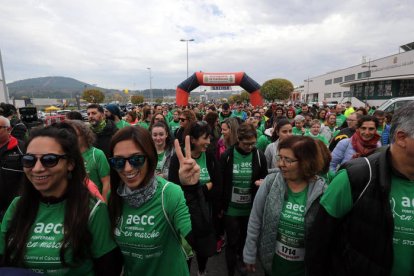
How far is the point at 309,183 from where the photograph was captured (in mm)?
2078

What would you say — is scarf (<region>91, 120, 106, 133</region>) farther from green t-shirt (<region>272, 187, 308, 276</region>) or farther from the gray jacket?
green t-shirt (<region>272, 187, 308, 276</region>)

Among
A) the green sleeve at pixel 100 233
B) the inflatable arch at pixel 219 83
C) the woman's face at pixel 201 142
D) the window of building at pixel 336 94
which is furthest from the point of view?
the window of building at pixel 336 94

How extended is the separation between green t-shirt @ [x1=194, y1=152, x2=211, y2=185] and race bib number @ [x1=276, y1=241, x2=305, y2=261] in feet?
3.95

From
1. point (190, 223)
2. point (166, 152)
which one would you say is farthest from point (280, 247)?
point (166, 152)

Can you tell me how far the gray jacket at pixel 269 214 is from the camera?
197 cm

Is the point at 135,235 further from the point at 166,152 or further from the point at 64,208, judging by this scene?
the point at 166,152

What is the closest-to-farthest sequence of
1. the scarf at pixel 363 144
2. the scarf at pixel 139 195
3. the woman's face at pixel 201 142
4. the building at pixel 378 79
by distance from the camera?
the scarf at pixel 139 195 < the woman's face at pixel 201 142 < the scarf at pixel 363 144 < the building at pixel 378 79

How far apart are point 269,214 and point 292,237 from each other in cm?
25

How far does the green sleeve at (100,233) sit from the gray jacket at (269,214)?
126cm

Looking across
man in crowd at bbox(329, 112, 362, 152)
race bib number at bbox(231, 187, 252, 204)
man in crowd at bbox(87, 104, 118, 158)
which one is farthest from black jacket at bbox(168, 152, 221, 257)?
man in crowd at bbox(329, 112, 362, 152)

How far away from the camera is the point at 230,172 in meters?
3.21

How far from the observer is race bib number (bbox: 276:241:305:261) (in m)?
2.04

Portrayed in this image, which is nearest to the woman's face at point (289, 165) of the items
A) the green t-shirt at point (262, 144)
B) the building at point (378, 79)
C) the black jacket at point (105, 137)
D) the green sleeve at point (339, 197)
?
the green sleeve at point (339, 197)

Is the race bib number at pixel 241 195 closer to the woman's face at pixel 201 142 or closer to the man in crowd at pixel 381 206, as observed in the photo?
the woman's face at pixel 201 142
